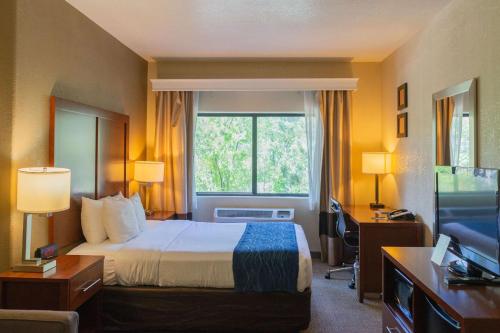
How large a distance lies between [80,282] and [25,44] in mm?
1667

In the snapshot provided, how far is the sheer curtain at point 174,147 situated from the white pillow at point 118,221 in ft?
4.57

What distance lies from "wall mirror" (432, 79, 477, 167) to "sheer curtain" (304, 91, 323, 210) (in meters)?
1.65

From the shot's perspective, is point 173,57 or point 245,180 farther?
point 245,180

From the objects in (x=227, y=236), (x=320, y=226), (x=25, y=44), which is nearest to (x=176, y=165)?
(x=227, y=236)

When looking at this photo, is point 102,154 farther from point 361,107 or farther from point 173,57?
point 361,107

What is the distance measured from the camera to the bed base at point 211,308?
103 inches

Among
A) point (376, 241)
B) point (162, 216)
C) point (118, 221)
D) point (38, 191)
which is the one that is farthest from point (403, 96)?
point (38, 191)

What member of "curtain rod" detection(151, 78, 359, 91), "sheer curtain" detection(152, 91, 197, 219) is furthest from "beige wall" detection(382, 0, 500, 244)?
"sheer curtain" detection(152, 91, 197, 219)

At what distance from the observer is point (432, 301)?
1757 millimetres

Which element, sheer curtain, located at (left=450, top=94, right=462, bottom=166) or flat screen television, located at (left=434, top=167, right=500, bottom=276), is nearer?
flat screen television, located at (left=434, top=167, right=500, bottom=276)

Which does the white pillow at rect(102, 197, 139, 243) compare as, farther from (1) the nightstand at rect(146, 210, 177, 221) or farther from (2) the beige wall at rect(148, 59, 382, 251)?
(2) the beige wall at rect(148, 59, 382, 251)

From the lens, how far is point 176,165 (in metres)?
4.58

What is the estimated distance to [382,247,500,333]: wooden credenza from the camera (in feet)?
4.51

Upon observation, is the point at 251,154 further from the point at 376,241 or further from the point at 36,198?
the point at 36,198
